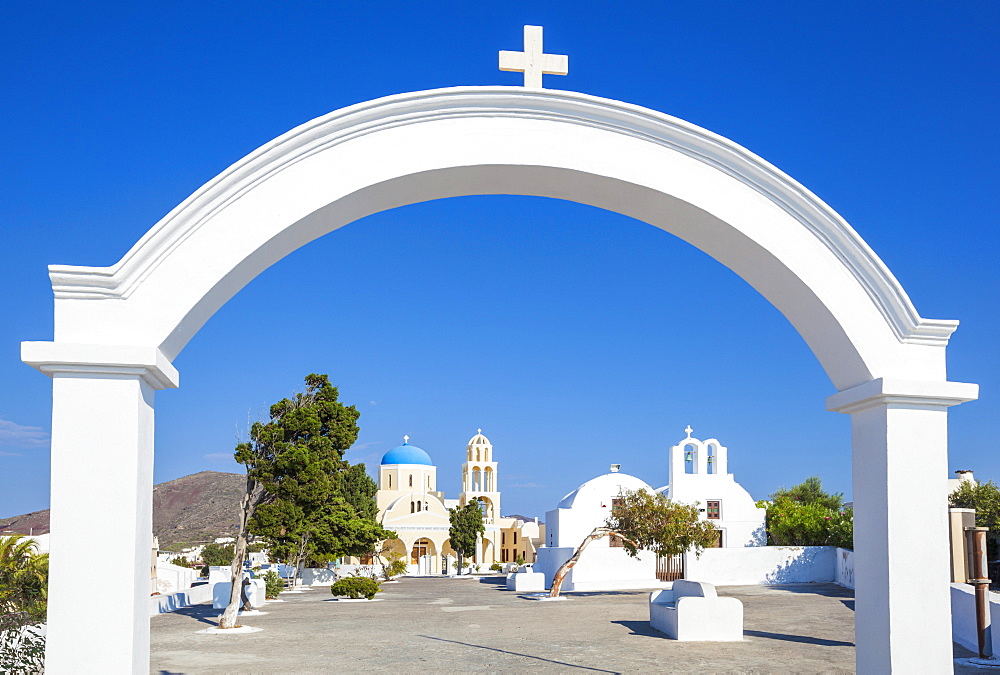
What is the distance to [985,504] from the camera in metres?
22.0

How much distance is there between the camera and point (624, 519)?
76.5ft

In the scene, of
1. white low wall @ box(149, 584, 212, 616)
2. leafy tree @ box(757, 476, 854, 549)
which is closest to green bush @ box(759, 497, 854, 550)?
leafy tree @ box(757, 476, 854, 549)

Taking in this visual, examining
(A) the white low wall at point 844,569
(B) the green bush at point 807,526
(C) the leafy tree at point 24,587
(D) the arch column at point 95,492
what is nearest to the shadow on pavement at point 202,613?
(C) the leafy tree at point 24,587

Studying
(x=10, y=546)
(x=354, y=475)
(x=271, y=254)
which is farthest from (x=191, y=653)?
(x=354, y=475)

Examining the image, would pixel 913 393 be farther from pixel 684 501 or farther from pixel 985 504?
pixel 684 501

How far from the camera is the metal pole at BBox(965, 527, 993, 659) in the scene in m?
11.4

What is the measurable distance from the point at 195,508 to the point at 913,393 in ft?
228

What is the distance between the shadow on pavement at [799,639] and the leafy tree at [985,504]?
7676 mm

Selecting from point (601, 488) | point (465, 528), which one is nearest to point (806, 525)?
point (601, 488)

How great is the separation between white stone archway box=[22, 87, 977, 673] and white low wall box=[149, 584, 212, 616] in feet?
50.5

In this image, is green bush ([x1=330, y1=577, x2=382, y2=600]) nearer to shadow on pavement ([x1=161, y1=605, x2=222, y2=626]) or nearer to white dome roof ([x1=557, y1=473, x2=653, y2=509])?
shadow on pavement ([x1=161, y1=605, x2=222, y2=626])

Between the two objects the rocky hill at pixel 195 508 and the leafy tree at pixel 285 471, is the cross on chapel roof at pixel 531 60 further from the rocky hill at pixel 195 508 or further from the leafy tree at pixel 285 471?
the rocky hill at pixel 195 508

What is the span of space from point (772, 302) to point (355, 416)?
18.1 metres

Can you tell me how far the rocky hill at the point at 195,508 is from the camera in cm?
6172
